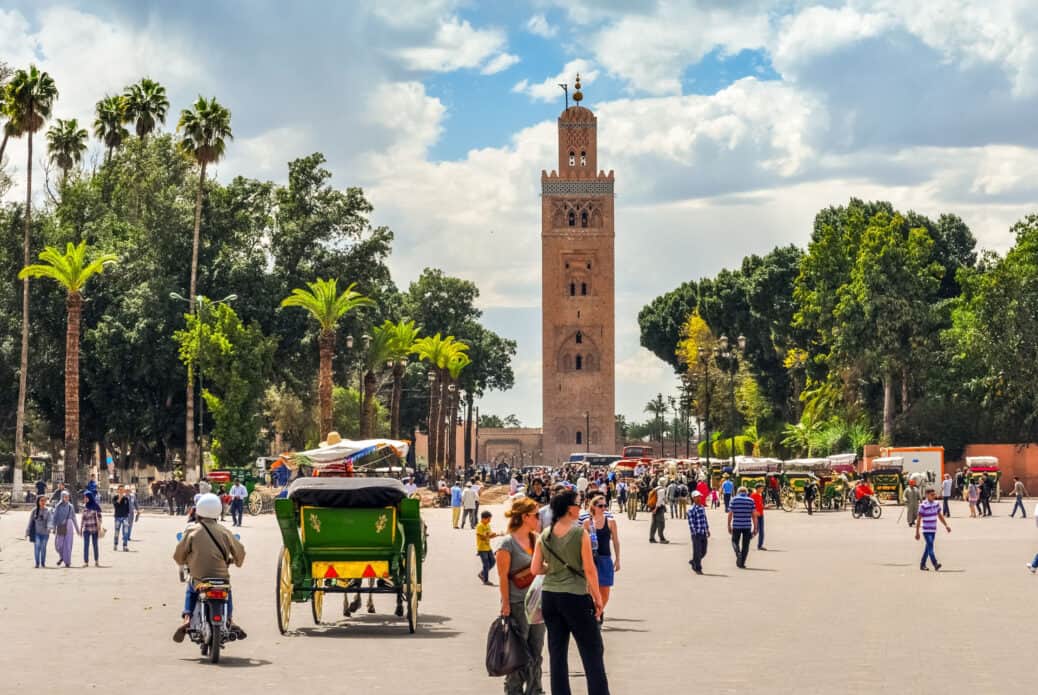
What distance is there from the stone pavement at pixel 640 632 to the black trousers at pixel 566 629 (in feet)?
4.86

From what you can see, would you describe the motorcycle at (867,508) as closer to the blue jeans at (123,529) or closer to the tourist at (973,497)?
the tourist at (973,497)

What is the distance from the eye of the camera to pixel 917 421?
6388cm

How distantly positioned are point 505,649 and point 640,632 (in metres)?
5.15

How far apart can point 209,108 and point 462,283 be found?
47.9 m

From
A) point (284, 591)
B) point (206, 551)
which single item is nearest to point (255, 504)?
point (284, 591)

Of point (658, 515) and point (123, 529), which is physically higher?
point (658, 515)

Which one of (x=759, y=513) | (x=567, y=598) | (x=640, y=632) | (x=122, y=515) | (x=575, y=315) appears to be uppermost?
(x=575, y=315)

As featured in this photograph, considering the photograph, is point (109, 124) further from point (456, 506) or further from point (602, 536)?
point (602, 536)

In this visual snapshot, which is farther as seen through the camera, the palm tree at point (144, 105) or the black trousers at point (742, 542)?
the palm tree at point (144, 105)

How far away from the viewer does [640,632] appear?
600 inches

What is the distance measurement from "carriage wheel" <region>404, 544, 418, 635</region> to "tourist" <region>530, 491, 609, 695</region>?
5.35 metres

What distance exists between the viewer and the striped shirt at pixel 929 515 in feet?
77.0

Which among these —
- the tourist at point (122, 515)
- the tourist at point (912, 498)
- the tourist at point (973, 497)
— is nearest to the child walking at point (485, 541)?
the tourist at point (122, 515)

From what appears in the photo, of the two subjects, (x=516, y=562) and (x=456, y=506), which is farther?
(x=456, y=506)
